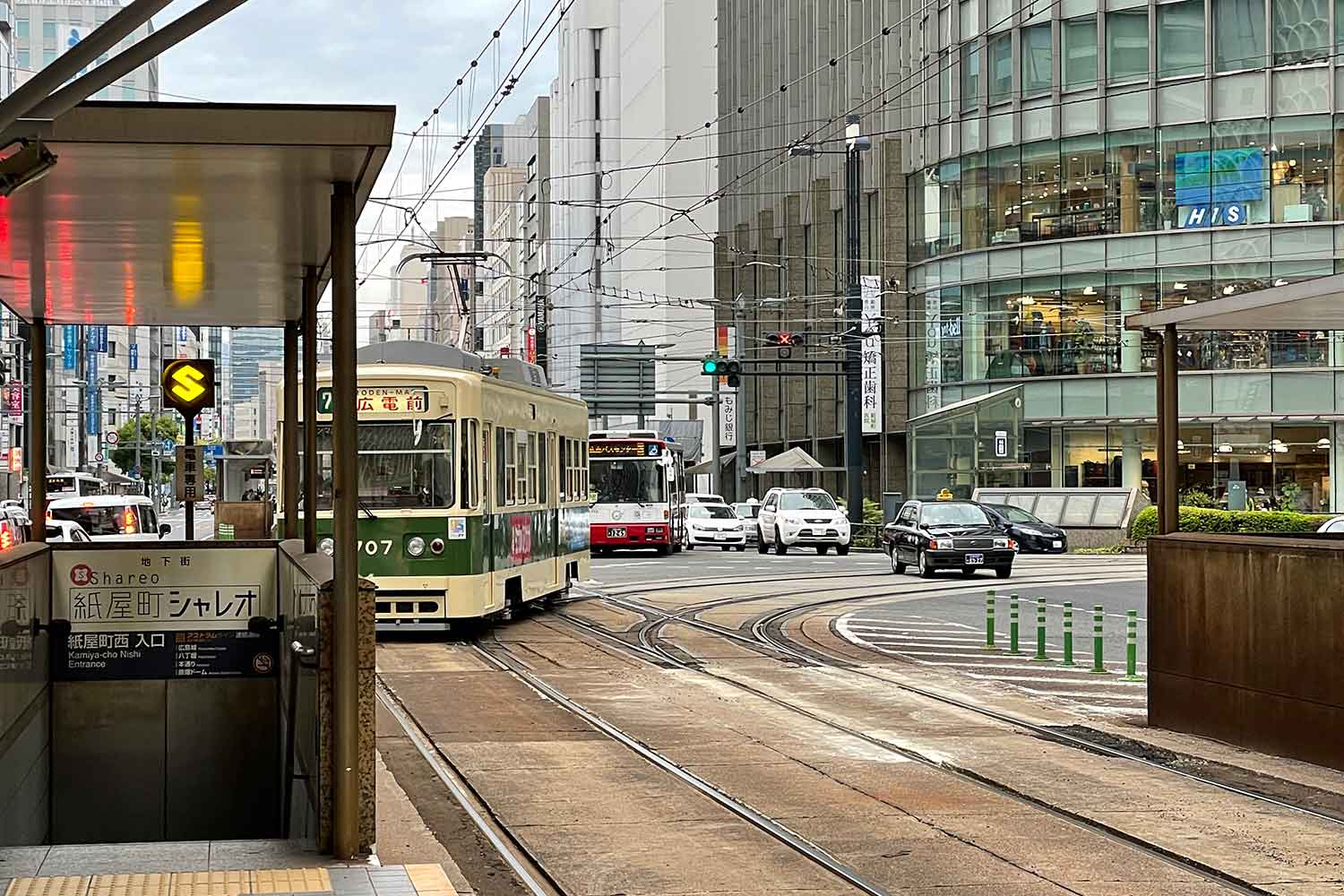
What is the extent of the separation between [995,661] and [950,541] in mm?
15962

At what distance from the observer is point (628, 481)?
44156 mm

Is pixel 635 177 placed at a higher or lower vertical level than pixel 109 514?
higher

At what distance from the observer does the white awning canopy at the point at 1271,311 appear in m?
10.9

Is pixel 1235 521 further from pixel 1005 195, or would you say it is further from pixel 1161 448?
pixel 1161 448

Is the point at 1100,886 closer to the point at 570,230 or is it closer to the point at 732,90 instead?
the point at 732,90

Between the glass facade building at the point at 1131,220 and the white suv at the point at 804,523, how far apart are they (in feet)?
27.4

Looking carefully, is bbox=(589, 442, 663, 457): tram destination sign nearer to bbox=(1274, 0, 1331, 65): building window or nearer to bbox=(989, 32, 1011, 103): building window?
bbox=(989, 32, 1011, 103): building window

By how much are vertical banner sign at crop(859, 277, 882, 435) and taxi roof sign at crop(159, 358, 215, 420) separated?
41425 millimetres

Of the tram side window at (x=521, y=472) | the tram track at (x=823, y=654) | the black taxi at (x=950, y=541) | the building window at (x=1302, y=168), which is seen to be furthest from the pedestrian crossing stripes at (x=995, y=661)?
the building window at (x=1302, y=168)

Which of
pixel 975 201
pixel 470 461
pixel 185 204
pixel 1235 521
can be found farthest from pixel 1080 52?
pixel 185 204

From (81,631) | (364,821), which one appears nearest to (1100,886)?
(364,821)

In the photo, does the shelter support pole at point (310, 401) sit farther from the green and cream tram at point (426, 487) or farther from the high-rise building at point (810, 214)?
the high-rise building at point (810, 214)

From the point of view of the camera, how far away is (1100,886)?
7781 mm

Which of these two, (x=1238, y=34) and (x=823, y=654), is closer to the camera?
(x=823, y=654)
